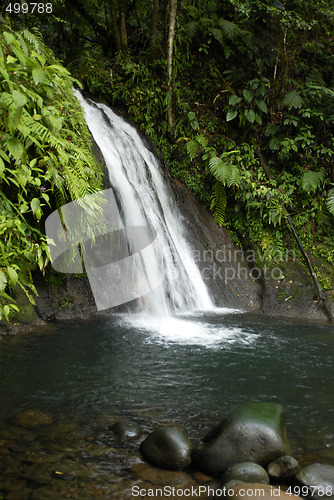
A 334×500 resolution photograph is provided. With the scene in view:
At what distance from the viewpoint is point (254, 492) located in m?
2.43

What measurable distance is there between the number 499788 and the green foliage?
6.88ft

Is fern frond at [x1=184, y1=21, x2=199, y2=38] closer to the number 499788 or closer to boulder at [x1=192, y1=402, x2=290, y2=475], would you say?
the number 499788

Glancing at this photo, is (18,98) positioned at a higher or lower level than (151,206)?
higher

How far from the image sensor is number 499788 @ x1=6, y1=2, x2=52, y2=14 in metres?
7.85

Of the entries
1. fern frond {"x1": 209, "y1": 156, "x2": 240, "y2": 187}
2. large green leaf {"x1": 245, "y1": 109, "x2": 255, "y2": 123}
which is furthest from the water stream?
large green leaf {"x1": 245, "y1": 109, "x2": 255, "y2": 123}

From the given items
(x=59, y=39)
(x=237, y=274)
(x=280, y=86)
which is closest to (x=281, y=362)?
(x=237, y=274)

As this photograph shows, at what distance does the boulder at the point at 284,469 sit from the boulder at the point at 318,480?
5 centimetres

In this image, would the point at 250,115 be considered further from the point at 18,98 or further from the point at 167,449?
the point at 167,449

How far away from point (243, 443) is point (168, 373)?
172cm

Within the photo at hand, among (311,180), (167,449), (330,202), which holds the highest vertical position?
(311,180)

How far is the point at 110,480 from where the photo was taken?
106 inches

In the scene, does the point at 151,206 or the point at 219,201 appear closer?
the point at 151,206

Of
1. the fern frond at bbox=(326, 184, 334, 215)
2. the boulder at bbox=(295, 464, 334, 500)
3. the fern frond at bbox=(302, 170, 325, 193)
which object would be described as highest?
the fern frond at bbox=(302, 170, 325, 193)

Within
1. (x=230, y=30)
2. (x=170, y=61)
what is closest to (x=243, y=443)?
(x=170, y=61)
